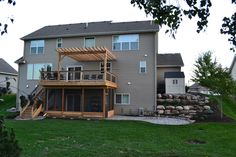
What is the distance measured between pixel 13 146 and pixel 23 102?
0.52 m

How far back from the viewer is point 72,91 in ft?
72.7

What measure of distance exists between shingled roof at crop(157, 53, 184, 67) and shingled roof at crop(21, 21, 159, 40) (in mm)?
4641

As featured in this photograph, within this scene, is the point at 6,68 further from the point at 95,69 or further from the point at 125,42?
the point at 125,42

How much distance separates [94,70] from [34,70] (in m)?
7.29

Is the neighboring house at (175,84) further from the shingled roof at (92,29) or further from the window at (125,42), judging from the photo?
the shingled roof at (92,29)

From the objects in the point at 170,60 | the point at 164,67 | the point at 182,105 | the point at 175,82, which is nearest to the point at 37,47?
the point at 164,67

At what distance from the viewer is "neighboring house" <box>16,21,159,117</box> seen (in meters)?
21.0

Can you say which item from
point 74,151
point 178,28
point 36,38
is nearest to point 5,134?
point 178,28

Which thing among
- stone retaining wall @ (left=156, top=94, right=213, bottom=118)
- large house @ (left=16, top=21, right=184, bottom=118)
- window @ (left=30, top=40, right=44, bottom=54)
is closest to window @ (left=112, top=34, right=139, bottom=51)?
large house @ (left=16, top=21, right=184, bottom=118)

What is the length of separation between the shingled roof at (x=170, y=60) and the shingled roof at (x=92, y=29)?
15.2 ft

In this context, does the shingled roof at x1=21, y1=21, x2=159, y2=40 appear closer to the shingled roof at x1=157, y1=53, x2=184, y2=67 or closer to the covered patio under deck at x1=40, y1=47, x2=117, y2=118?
the covered patio under deck at x1=40, y1=47, x2=117, y2=118

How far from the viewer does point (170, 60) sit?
27.2 meters

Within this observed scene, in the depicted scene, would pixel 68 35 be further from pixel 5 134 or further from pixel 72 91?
pixel 5 134

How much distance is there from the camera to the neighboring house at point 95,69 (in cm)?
2098
